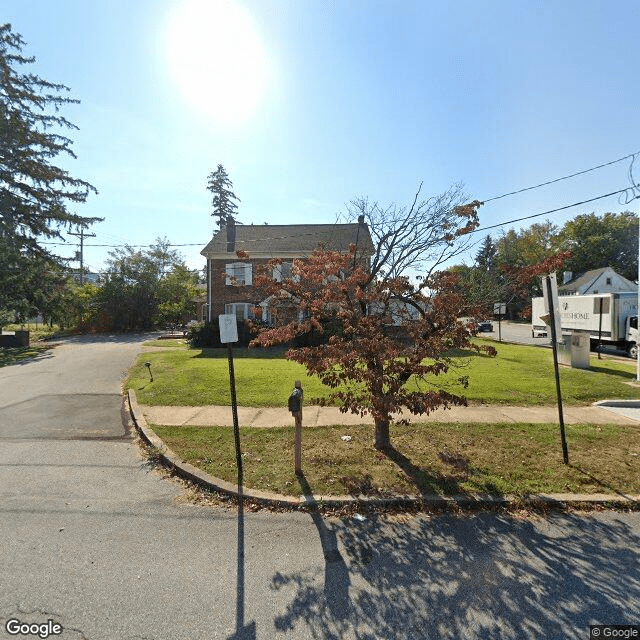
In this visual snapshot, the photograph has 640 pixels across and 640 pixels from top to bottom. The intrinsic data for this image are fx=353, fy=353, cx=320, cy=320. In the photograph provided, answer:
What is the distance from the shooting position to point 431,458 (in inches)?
195

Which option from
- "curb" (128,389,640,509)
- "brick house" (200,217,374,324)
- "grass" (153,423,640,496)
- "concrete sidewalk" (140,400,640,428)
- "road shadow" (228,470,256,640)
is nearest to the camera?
"road shadow" (228,470,256,640)

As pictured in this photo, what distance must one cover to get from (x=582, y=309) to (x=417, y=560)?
20.9 m

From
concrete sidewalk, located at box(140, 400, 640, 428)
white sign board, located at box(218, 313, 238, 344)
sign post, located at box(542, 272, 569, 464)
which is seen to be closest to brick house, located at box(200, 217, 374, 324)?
concrete sidewalk, located at box(140, 400, 640, 428)

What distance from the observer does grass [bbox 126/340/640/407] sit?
810 centimetres

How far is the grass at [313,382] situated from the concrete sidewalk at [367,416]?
1.32 feet

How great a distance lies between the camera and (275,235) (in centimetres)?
2584

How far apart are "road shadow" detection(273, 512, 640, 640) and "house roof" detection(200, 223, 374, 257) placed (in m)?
19.6

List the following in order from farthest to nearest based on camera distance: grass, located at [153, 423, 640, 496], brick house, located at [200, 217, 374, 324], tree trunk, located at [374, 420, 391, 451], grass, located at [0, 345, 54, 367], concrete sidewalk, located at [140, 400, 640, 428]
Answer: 1. brick house, located at [200, 217, 374, 324]
2. grass, located at [0, 345, 54, 367]
3. concrete sidewalk, located at [140, 400, 640, 428]
4. tree trunk, located at [374, 420, 391, 451]
5. grass, located at [153, 423, 640, 496]

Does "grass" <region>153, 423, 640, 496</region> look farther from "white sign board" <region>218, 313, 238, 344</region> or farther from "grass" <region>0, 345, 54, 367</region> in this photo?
"grass" <region>0, 345, 54, 367</region>

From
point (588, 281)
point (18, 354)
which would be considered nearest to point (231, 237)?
point (18, 354)

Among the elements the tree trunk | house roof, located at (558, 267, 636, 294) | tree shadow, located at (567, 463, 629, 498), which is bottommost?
tree shadow, located at (567, 463, 629, 498)

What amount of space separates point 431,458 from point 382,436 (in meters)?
0.74

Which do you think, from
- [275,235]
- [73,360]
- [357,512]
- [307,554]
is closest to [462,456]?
[357,512]

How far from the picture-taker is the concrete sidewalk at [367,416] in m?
6.62
